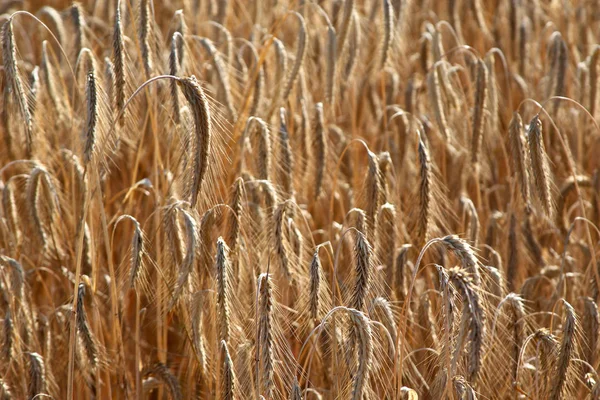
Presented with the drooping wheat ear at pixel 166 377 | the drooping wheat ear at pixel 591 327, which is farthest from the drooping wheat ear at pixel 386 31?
the drooping wheat ear at pixel 166 377

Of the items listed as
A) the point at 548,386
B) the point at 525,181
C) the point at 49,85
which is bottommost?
the point at 548,386

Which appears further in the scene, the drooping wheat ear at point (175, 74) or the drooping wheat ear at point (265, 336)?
the drooping wheat ear at point (175, 74)

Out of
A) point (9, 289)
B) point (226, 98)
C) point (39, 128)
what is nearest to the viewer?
point (9, 289)

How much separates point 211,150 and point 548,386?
106 cm

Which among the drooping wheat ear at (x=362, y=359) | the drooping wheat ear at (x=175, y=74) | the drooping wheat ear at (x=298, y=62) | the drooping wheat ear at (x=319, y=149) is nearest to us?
the drooping wheat ear at (x=362, y=359)

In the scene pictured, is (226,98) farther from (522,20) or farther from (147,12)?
(522,20)

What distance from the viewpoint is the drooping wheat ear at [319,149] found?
2547mm

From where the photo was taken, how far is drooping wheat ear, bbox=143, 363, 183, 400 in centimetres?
207

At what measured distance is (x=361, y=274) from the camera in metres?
1.74

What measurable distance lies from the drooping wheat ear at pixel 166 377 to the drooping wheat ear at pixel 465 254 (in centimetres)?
87

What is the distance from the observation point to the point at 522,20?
3.67 meters

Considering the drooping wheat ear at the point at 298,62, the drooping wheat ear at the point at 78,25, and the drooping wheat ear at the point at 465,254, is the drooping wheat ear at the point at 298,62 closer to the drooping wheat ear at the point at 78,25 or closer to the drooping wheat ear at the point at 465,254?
the drooping wheat ear at the point at 78,25

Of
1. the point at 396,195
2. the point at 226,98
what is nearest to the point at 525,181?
the point at 396,195

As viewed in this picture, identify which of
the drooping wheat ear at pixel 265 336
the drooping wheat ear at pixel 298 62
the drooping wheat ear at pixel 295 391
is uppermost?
the drooping wheat ear at pixel 298 62
